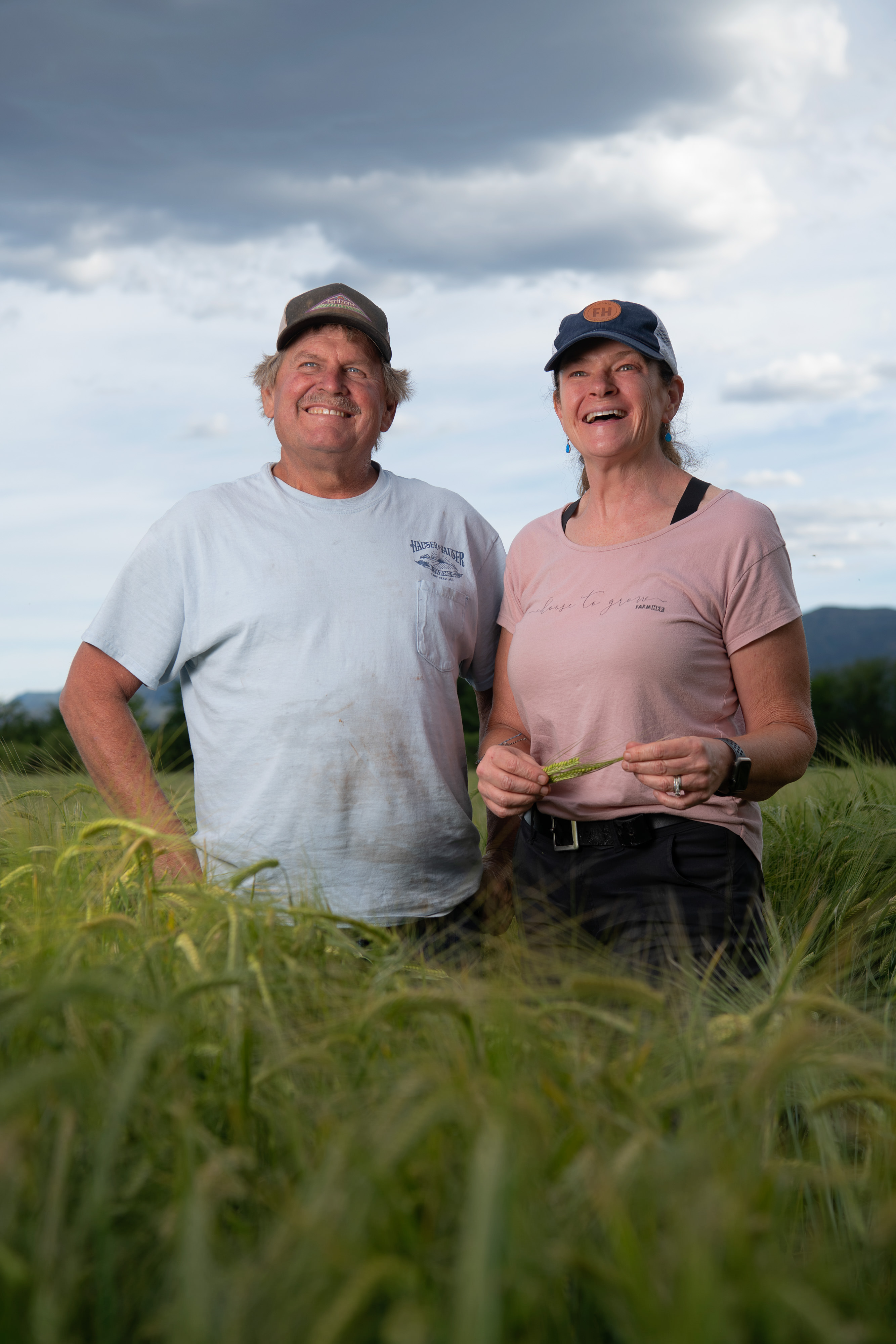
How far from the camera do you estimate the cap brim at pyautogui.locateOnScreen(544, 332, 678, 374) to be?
3.40m

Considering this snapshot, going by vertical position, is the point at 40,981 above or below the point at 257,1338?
above

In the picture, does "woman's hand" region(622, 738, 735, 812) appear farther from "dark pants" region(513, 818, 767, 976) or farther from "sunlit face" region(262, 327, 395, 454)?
"sunlit face" region(262, 327, 395, 454)

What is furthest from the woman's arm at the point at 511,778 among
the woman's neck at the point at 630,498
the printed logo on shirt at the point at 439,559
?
the woman's neck at the point at 630,498

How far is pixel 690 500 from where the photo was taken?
133 inches

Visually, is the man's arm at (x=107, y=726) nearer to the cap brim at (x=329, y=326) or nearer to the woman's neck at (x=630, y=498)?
the cap brim at (x=329, y=326)

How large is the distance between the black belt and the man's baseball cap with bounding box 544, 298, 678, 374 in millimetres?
1430

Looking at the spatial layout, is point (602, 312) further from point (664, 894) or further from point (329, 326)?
point (664, 894)

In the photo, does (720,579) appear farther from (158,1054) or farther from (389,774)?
(158,1054)

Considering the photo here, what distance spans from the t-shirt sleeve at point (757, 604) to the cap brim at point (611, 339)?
742 mm

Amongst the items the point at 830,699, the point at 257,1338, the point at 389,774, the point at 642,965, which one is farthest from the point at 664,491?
the point at 830,699

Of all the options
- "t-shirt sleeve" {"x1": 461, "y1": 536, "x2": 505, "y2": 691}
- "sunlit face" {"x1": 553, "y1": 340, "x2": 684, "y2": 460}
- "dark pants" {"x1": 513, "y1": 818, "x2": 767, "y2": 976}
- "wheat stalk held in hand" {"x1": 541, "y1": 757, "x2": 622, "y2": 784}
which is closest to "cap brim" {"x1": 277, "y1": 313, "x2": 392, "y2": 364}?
"sunlit face" {"x1": 553, "y1": 340, "x2": 684, "y2": 460}

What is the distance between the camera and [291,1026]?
1.72 m

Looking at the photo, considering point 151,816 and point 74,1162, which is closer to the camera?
point 74,1162

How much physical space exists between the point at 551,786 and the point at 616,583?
2.04 ft
